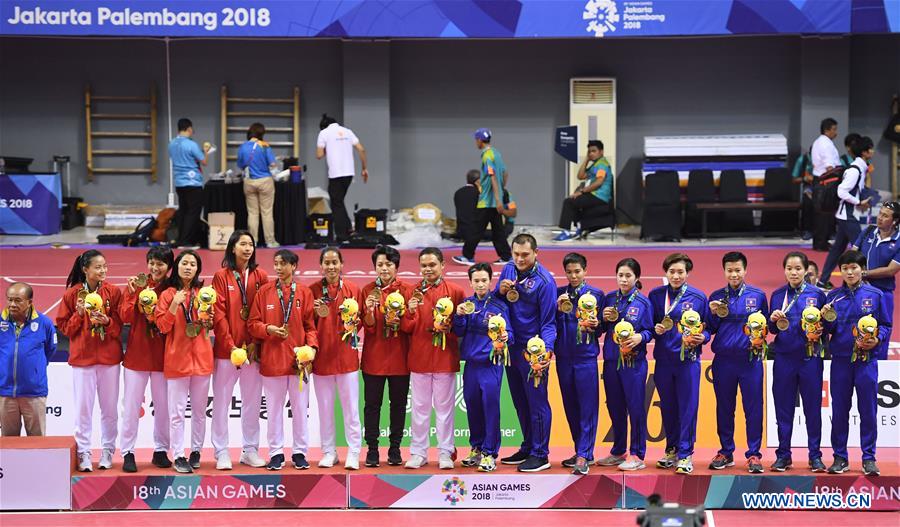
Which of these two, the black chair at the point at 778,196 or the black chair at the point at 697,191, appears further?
the black chair at the point at 778,196

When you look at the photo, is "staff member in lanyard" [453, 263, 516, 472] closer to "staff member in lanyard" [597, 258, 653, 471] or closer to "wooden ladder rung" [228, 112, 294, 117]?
"staff member in lanyard" [597, 258, 653, 471]

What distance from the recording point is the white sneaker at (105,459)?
29.5 ft

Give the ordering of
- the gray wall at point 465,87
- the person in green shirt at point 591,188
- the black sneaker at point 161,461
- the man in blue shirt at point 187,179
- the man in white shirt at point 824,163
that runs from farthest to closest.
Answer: the gray wall at point 465,87
the person in green shirt at point 591,188
the man in blue shirt at point 187,179
the man in white shirt at point 824,163
the black sneaker at point 161,461

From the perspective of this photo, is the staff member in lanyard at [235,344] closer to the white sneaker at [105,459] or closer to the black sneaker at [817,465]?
the white sneaker at [105,459]

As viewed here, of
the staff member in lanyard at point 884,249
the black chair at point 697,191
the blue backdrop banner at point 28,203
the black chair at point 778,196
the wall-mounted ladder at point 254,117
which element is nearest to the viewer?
the staff member in lanyard at point 884,249

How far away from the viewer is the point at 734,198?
64.4ft

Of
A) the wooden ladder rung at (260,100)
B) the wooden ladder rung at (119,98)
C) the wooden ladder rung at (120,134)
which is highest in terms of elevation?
the wooden ladder rung at (119,98)

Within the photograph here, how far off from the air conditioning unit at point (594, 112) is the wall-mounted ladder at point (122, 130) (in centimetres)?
692

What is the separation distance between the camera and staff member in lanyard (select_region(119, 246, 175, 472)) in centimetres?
884

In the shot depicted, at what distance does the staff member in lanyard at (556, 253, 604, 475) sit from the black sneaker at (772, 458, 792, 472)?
1.29 m

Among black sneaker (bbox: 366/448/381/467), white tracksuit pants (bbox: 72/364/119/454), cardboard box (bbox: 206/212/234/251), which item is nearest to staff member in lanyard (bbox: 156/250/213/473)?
white tracksuit pants (bbox: 72/364/119/454)

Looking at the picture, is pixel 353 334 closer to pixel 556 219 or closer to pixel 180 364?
pixel 180 364

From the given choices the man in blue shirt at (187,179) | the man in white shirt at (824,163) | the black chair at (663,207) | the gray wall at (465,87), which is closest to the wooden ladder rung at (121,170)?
the gray wall at (465,87)

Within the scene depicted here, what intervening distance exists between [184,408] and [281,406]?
2.23 ft
